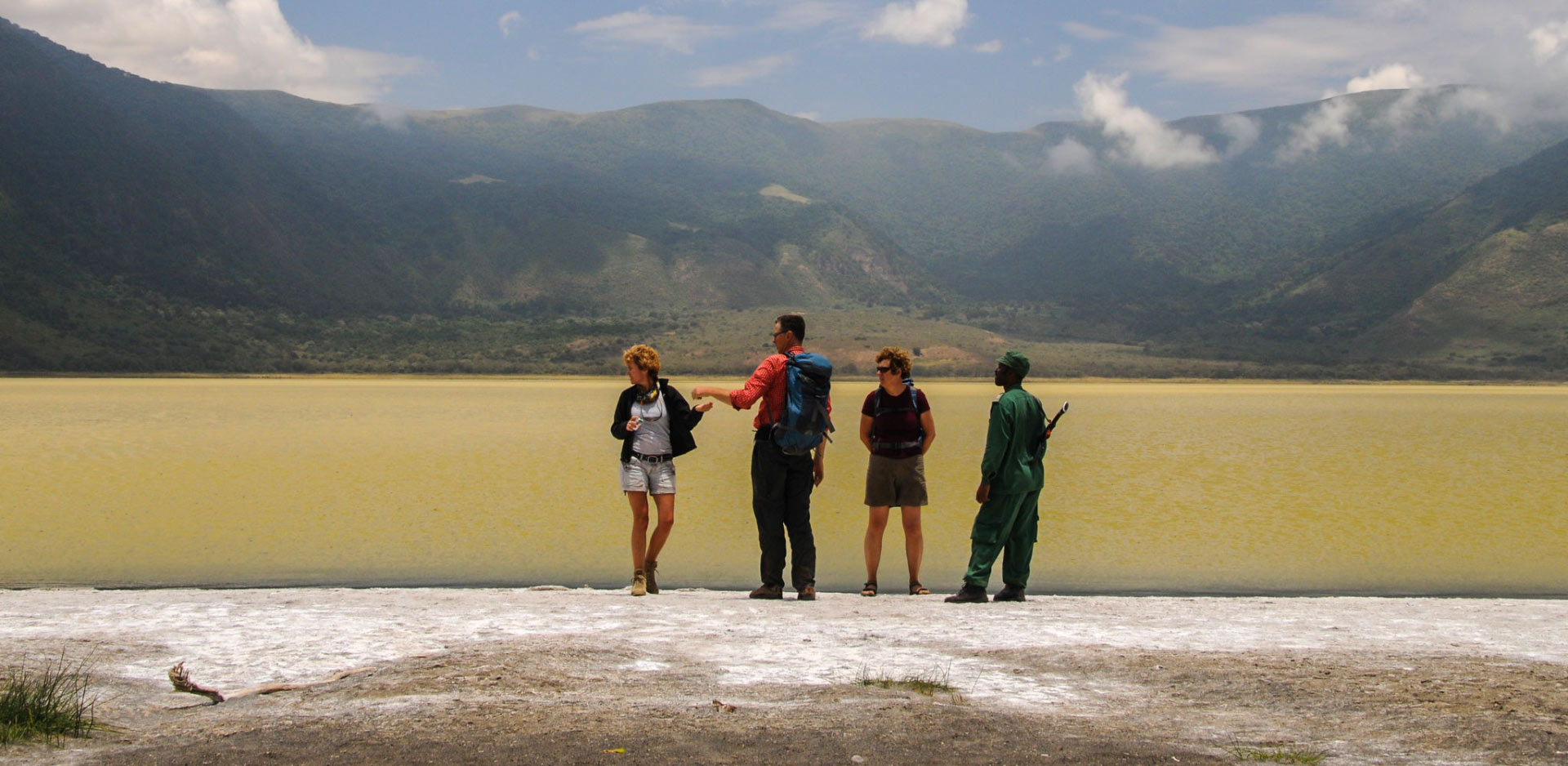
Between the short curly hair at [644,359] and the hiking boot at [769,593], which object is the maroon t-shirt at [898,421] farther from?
the short curly hair at [644,359]

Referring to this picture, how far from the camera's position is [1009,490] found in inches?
314

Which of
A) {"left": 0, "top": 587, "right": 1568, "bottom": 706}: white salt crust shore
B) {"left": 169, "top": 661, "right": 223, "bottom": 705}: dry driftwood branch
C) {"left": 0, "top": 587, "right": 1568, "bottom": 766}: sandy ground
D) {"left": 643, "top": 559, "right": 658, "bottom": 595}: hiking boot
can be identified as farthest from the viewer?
{"left": 643, "top": 559, "right": 658, "bottom": 595}: hiking boot

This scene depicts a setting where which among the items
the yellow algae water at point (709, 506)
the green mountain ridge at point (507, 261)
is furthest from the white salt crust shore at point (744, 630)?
the green mountain ridge at point (507, 261)

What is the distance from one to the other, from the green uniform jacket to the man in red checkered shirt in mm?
973

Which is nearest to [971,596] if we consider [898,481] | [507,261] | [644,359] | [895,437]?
[898,481]

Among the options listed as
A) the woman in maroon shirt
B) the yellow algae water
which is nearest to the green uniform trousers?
the woman in maroon shirt

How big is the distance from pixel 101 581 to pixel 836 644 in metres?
5.89

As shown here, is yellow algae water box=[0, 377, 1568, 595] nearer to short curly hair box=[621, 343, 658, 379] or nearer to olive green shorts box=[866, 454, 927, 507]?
olive green shorts box=[866, 454, 927, 507]

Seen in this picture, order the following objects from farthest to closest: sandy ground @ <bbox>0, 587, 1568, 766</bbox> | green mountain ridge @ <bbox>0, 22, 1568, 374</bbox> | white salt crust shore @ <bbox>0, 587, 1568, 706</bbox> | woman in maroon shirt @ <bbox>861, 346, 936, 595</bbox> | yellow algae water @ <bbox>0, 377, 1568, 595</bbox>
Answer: green mountain ridge @ <bbox>0, 22, 1568, 374</bbox> < yellow algae water @ <bbox>0, 377, 1568, 595</bbox> < woman in maroon shirt @ <bbox>861, 346, 936, 595</bbox> < white salt crust shore @ <bbox>0, 587, 1568, 706</bbox> < sandy ground @ <bbox>0, 587, 1568, 766</bbox>

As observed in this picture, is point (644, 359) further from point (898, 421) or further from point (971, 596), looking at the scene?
point (971, 596)

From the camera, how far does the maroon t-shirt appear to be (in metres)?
8.14

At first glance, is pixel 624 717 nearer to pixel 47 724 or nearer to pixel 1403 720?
pixel 47 724

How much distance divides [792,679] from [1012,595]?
2.81m

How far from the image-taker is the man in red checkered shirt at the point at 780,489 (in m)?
7.89
